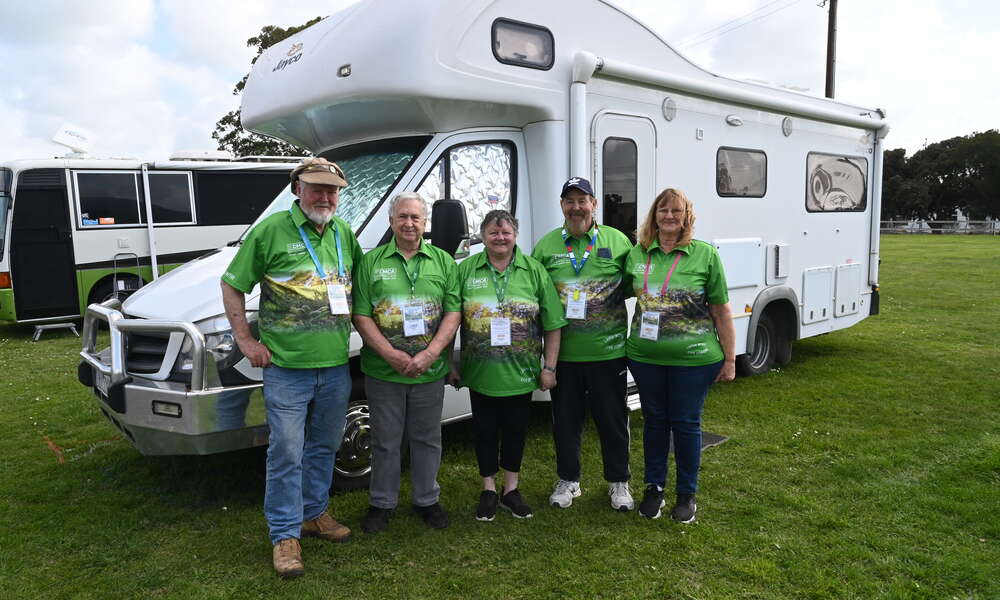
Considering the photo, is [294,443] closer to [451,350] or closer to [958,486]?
[451,350]

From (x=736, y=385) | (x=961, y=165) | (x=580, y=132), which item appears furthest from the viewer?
(x=961, y=165)

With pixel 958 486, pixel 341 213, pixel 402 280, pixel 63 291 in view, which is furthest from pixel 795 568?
pixel 63 291

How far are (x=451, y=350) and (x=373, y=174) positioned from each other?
4.52 ft

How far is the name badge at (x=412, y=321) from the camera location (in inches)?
137

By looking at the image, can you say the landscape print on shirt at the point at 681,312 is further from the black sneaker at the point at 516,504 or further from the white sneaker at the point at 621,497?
the black sneaker at the point at 516,504

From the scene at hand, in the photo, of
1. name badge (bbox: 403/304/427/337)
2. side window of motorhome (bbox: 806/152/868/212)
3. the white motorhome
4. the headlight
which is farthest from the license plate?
side window of motorhome (bbox: 806/152/868/212)

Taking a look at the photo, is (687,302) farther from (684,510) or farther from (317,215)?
(317,215)

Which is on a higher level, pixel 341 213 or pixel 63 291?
pixel 341 213

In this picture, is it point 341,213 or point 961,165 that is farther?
point 961,165

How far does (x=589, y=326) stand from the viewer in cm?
379

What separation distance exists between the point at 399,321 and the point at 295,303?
1.67 feet

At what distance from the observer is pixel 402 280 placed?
3496 mm

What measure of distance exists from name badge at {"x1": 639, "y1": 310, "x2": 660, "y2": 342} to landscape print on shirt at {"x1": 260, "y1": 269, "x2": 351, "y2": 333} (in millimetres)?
1640

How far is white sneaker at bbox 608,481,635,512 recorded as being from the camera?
4020mm
